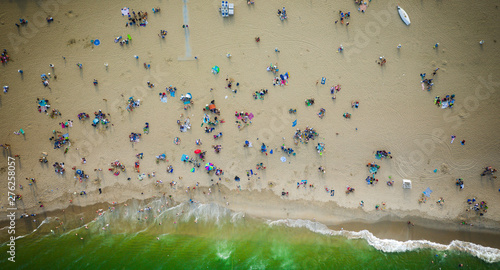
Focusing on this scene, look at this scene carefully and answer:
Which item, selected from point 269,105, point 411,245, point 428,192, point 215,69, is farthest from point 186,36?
point 411,245

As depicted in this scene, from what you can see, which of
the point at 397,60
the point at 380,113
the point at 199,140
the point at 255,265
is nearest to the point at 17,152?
the point at 199,140

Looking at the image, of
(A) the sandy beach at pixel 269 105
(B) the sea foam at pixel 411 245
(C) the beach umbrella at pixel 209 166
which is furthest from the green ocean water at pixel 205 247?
(C) the beach umbrella at pixel 209 166

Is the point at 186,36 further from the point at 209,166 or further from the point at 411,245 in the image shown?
the point at 411,245

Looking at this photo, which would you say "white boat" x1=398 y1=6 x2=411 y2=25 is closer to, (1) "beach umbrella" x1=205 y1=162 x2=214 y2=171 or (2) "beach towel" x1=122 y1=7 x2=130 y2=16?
(1) "beach umbrella" x1=205 y1=162 x2=214 y2=171

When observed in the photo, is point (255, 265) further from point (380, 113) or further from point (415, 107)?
point (415, 107)

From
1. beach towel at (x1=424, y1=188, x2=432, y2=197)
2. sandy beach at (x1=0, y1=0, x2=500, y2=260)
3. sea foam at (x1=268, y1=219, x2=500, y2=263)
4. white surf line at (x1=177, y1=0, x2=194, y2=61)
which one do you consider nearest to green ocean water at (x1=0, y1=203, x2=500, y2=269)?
sea foam at (x1=268, y1=219, x2=500, y2=263)

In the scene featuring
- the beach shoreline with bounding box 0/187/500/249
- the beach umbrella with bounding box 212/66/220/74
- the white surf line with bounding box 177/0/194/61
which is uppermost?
the white surf line with bounding box 177/0/194/61

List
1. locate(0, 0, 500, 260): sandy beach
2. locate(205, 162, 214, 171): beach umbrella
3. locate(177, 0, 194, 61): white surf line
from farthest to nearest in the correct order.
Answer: locate(205, 162, 214, 171): beach umbrella
locate(177, 0, 194, 61): white surf line
locate(0, 0, 500, 260): sandy beach
